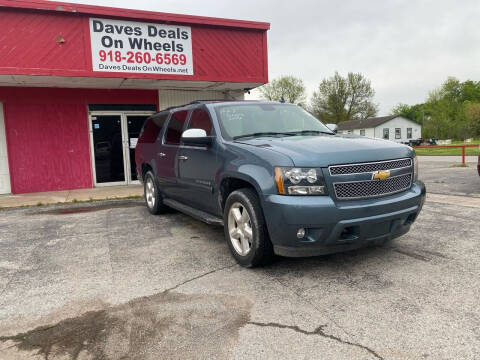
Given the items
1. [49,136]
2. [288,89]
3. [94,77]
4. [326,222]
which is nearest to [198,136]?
[326,222]

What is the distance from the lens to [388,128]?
62625mm

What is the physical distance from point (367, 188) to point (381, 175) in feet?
0.63

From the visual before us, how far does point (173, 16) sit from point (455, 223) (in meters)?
8.38

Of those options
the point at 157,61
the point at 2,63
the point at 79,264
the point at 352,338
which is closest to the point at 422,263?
the point at 352,338

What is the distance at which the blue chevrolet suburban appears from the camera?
10.7ft

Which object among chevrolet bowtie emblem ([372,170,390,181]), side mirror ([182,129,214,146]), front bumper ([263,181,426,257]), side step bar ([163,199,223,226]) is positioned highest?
side mirror ([182,129,214,146])

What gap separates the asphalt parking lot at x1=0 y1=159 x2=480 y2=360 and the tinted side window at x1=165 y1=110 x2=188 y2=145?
1491 mm

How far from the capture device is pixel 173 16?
10.0m

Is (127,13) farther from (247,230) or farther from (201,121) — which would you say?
(247,230)

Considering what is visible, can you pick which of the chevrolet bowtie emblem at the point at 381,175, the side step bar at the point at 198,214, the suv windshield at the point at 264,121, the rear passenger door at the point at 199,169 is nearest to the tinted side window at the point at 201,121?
the rear passenger door at the point at 199,169

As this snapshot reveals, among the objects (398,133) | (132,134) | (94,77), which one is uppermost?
(94,77)

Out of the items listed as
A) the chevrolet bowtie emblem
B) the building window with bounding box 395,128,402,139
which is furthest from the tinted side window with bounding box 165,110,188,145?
the building window with bounding box 395,128,402,139

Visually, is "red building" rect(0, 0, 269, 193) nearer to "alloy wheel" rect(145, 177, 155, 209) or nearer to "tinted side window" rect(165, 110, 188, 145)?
"alloy wheel" rect(145, 177, 155, 209)

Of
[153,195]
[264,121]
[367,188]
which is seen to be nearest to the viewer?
[367,188]
